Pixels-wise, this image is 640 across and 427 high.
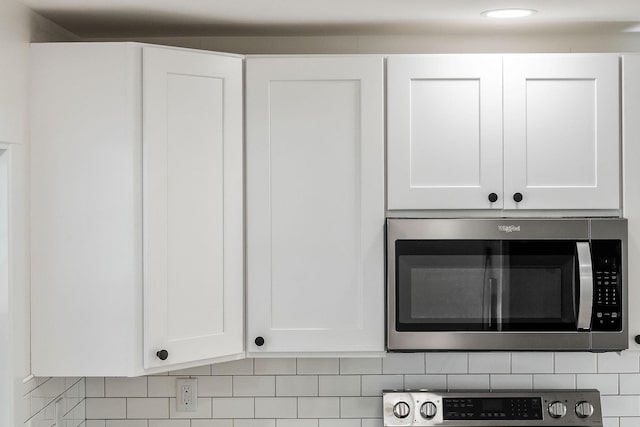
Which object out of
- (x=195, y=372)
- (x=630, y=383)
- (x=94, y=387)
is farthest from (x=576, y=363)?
(x=94, y=387)

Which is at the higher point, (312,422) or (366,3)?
(366,3)

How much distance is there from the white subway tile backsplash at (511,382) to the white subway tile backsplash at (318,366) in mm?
552

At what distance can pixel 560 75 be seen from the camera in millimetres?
2535

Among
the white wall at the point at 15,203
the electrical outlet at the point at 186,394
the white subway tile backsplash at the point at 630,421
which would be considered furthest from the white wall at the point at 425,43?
the white subway tile backsplash at the point at 630,421

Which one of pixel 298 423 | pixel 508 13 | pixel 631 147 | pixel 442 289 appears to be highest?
pixel 508 13

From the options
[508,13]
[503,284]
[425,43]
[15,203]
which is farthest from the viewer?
[425,43]

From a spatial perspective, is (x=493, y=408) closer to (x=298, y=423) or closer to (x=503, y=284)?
(x=503, y=284)

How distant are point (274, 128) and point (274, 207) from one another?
0.24 meters

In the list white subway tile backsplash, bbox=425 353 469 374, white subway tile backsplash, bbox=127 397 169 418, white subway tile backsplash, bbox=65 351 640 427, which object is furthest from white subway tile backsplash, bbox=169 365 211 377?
white subway tile backsplash, bbox=425 353 469 374

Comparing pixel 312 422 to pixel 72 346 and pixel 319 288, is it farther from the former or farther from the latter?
pixel 72 346

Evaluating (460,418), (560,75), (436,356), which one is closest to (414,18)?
(560,75)

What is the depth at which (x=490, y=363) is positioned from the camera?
2.93 metres

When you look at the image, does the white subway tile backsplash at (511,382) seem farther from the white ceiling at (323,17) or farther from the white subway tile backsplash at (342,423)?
the white ceiling at (323,17)

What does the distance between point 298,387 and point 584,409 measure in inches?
39.3
